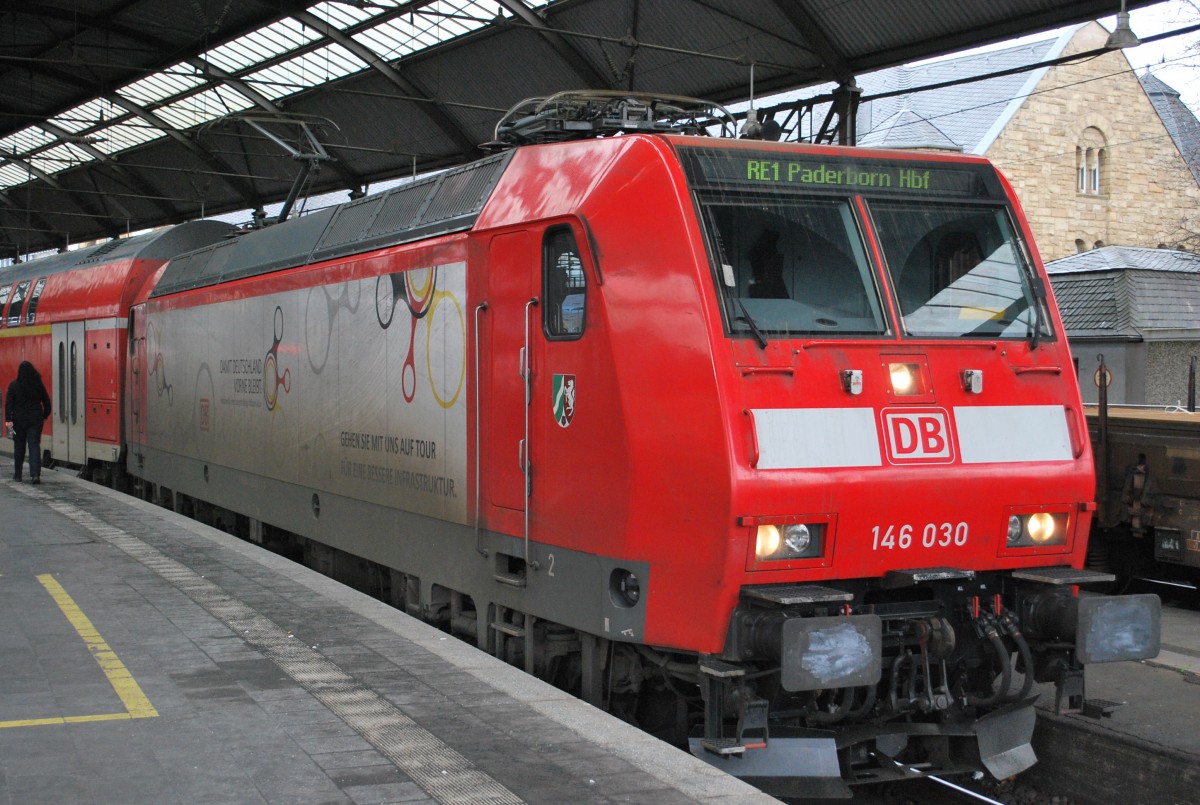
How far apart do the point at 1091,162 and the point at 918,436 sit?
1564 inches

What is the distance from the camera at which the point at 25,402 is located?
A: 17125mm

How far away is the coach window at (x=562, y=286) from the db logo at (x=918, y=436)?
63.1 inches

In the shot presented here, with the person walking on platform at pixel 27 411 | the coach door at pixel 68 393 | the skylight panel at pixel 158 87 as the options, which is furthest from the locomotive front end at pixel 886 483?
the skylight panel at pixel 158 87

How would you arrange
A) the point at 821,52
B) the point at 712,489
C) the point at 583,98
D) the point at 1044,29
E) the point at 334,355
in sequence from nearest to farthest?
the point at 712,489 < the point at 583,98 < the point at 334,355 < the point at 1044,29 < the point at 821,52

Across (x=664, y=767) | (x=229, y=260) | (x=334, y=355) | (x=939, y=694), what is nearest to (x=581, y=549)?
(x=664, y=767)

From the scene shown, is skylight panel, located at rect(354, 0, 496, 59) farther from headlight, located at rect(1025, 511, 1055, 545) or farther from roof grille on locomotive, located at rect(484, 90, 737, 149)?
headlight, located at rect(1025, 511, 1055, 545)

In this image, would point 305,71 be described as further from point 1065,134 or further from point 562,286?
point 1065,134

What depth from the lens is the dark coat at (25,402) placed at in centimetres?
1709

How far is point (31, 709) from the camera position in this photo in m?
5.94

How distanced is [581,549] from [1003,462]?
2128 millimetres

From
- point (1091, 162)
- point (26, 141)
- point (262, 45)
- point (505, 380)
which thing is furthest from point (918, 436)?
point (1091, 162)

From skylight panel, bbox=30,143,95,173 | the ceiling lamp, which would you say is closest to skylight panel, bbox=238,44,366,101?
skylight panel, bbox=30,143,95,173

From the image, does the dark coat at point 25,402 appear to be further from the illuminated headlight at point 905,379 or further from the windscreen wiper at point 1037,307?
the windscreen wiper at point 1037,307

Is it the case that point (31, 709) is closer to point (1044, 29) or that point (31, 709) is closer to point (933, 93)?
point (1044, 29)
